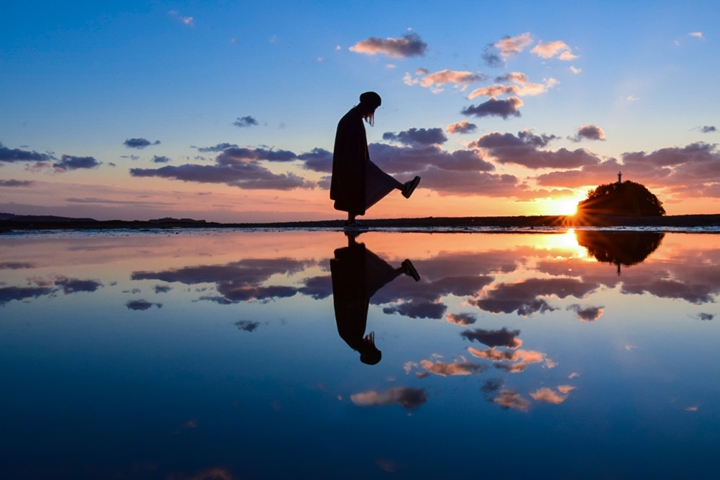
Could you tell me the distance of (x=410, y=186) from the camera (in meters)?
9.77

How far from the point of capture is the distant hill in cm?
3512

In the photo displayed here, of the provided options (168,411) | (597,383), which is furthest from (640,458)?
(168,411)

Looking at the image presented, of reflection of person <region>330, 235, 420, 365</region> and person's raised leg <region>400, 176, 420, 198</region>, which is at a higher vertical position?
person's raised leg <region>400, 176, 420, 198</region>

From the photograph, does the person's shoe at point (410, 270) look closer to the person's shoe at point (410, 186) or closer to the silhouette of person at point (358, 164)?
the person's shoe at point (410, 186)

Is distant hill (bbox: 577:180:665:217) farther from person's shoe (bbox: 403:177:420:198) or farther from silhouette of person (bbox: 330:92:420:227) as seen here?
person's shoe (bbox: 403:177:420:198)

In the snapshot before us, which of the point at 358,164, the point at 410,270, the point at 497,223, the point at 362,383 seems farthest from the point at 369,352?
the point at 497,223

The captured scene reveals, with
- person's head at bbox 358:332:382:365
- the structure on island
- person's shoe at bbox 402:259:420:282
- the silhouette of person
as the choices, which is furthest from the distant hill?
Result: person's head at bbox 358:332:382:365

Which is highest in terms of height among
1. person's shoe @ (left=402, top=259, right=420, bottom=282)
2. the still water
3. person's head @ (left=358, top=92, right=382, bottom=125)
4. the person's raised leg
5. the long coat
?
person's head @ (left=358, top=92, right=382, bottom=125)

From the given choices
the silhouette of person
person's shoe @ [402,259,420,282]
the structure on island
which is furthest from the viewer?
the structure on island

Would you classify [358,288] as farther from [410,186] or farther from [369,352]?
[410,186]

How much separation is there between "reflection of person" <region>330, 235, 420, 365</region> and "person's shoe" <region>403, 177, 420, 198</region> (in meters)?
2.71

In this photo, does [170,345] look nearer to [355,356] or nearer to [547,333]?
[355,356]

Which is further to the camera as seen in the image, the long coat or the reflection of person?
the long coat

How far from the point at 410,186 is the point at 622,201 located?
106 feet
